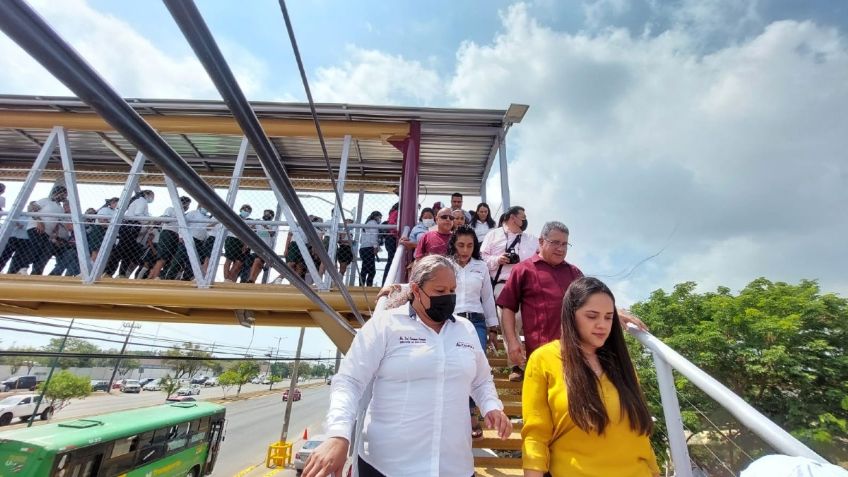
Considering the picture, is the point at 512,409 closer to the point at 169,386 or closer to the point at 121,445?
the point at 121,445

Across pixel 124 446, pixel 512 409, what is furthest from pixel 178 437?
pixel 512 409

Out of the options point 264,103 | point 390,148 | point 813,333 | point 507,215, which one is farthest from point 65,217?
point 813,333

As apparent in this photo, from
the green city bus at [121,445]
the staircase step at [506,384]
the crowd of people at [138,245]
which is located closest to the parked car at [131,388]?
the green city bus at [121,445]

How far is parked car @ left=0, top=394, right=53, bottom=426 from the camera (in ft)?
70.0

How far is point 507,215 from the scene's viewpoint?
4.09 meters

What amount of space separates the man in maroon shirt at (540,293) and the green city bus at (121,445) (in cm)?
997

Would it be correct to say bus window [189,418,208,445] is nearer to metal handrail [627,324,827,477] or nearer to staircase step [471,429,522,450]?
staircase step [471,429,522,450]

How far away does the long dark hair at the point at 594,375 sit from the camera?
55.7 inches

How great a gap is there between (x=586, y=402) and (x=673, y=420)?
0.77 m

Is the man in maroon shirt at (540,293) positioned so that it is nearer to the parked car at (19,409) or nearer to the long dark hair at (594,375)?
the long dark hair at (594,375)

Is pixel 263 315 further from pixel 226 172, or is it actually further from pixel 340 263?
pixel 226 172

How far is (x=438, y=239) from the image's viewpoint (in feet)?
12.1

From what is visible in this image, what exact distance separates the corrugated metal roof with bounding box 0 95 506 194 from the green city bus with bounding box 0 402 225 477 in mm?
5793

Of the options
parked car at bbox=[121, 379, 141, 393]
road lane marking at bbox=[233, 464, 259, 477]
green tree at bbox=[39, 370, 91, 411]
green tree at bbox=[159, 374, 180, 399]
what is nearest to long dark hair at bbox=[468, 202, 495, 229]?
road lane marking at bbox=[233, 464, 259, 477]
